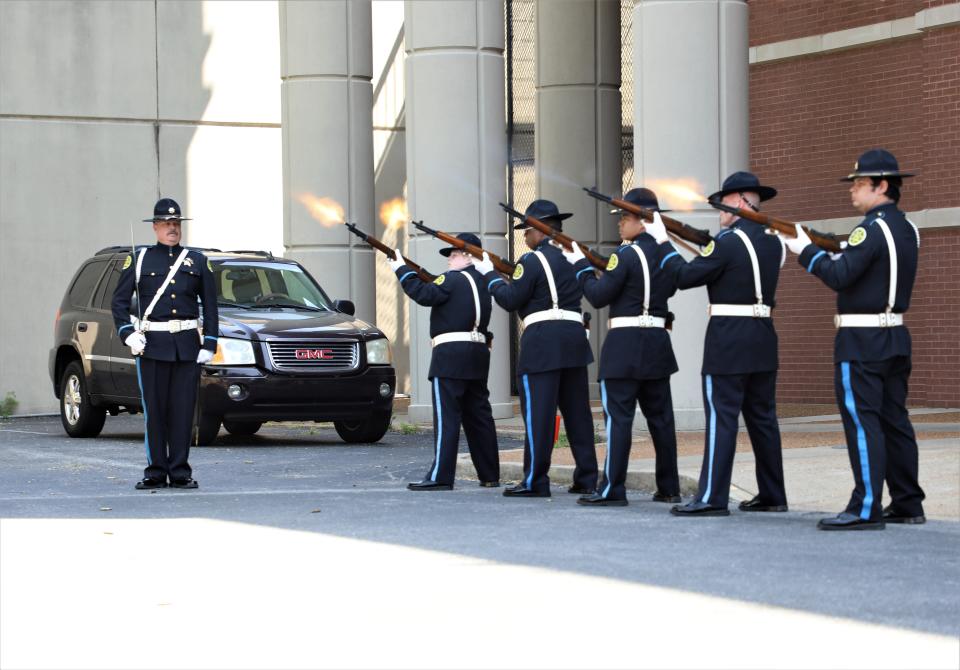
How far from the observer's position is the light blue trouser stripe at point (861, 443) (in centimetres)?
1080

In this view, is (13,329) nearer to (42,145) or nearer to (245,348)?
(42,145)

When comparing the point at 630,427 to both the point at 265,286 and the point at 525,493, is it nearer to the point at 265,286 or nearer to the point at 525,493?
the point at 525,493

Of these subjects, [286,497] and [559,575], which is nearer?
[559,575]

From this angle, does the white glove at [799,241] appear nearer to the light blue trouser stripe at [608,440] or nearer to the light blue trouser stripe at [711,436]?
the light blue trouser stripe at [711,436]

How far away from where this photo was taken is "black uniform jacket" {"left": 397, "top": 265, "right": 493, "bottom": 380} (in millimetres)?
13406

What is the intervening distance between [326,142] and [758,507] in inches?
480

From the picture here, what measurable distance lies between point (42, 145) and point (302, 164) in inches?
166

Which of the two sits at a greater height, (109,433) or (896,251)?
(896,251)

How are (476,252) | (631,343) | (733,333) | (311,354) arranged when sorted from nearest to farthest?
(733,333)
(631,343)
(476,252)
(311,354)

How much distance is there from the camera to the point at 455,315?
44.3 ft

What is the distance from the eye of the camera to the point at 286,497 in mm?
12906

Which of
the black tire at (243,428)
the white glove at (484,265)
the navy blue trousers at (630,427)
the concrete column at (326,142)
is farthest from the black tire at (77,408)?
the navy blue trousers at (630,427)

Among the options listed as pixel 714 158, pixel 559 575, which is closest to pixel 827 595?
pixel 559 575

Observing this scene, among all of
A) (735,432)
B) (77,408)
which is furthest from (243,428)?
(735,432)
